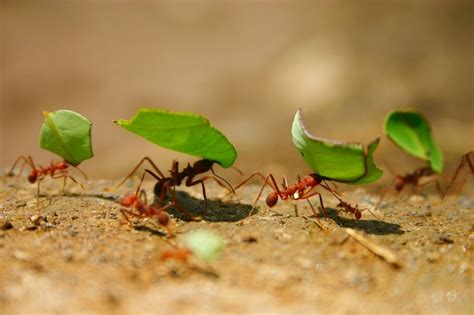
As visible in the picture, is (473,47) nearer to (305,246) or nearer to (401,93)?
(401,93)

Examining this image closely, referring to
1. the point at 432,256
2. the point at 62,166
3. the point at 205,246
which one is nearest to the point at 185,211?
the point at 205,246

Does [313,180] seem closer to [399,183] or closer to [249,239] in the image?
[249,239]

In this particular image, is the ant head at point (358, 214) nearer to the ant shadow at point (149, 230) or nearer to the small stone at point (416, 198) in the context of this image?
the small stone at point (416, 198)

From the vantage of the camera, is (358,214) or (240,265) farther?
(358,214)

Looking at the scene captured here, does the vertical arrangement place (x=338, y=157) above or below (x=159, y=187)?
above

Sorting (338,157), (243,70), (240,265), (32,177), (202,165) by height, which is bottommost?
(240,265)

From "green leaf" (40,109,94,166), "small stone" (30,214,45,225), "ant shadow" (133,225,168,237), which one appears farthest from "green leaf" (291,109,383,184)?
"small stone" (30,214,45,225)

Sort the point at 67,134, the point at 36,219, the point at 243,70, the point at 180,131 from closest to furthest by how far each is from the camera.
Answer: the point at 180,131 < the point at 36,219 < the point at 67,134 < the point at 243,70

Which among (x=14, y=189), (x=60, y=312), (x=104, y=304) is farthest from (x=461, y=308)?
(x=14, y=189)
